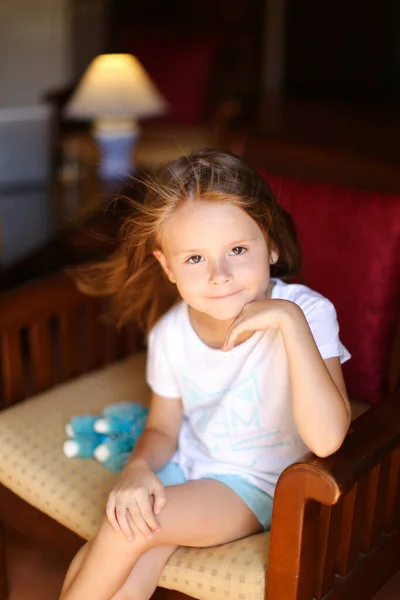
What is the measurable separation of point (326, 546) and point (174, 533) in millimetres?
235

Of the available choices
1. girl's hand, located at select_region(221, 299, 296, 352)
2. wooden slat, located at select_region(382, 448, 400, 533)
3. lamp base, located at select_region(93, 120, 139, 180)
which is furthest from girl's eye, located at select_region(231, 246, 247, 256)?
lamp base, located at select_region(93, 120, 139, 180)

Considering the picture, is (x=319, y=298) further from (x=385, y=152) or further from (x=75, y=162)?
(x=385, y=152)

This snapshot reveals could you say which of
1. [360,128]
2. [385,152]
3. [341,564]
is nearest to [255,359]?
[341,564]

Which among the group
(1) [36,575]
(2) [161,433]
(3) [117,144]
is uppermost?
(2) [161,433]

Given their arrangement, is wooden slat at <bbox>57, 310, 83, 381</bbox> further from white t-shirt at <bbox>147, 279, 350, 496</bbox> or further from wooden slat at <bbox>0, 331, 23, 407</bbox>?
white t-shirt at <bbox>147, 279, 350, 496</bbox>

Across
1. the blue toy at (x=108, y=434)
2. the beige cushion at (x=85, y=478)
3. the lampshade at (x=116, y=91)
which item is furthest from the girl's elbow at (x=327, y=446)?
the lampshade at (x=116, y=91)

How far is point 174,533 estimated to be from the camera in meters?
1.33

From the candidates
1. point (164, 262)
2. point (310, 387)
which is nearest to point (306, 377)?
point (310, 387)

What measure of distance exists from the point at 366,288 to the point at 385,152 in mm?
3979

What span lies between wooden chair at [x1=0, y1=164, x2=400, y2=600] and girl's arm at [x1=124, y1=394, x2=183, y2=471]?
0.21 m

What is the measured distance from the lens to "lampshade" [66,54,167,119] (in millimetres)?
3707

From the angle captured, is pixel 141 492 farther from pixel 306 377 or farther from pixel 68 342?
pixel 68 342

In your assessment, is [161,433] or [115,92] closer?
[161,433]

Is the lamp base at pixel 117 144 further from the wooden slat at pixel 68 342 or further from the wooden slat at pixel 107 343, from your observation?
the wooden slat at pixel 68 342
